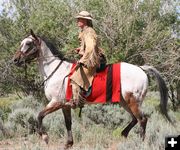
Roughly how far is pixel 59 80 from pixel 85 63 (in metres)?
0.63

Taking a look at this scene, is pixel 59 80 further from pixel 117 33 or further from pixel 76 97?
pixel 117 33

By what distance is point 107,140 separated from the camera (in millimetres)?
7820

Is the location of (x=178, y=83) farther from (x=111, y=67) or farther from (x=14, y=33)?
(x=111, y=67)

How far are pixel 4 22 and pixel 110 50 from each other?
6469 millimetres

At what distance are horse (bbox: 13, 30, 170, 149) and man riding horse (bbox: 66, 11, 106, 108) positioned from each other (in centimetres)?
24

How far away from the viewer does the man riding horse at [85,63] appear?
7.07 metres

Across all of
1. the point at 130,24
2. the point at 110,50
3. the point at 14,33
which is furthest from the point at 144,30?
the point at 14,33

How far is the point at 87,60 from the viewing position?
7.04 meters

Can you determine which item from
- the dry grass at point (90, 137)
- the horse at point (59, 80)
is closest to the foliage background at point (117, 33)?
the dry grass at point (90, 137)

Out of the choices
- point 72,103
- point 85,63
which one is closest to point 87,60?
point 85,63

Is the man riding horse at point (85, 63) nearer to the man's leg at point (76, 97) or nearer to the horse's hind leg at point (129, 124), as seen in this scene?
the man's leg at point (76, 97)

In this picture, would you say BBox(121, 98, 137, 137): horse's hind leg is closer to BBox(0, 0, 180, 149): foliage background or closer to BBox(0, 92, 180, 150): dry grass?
BBox(0, 92, 180, 150): dry grass

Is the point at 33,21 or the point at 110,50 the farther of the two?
the point at 33,21

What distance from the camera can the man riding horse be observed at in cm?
707
